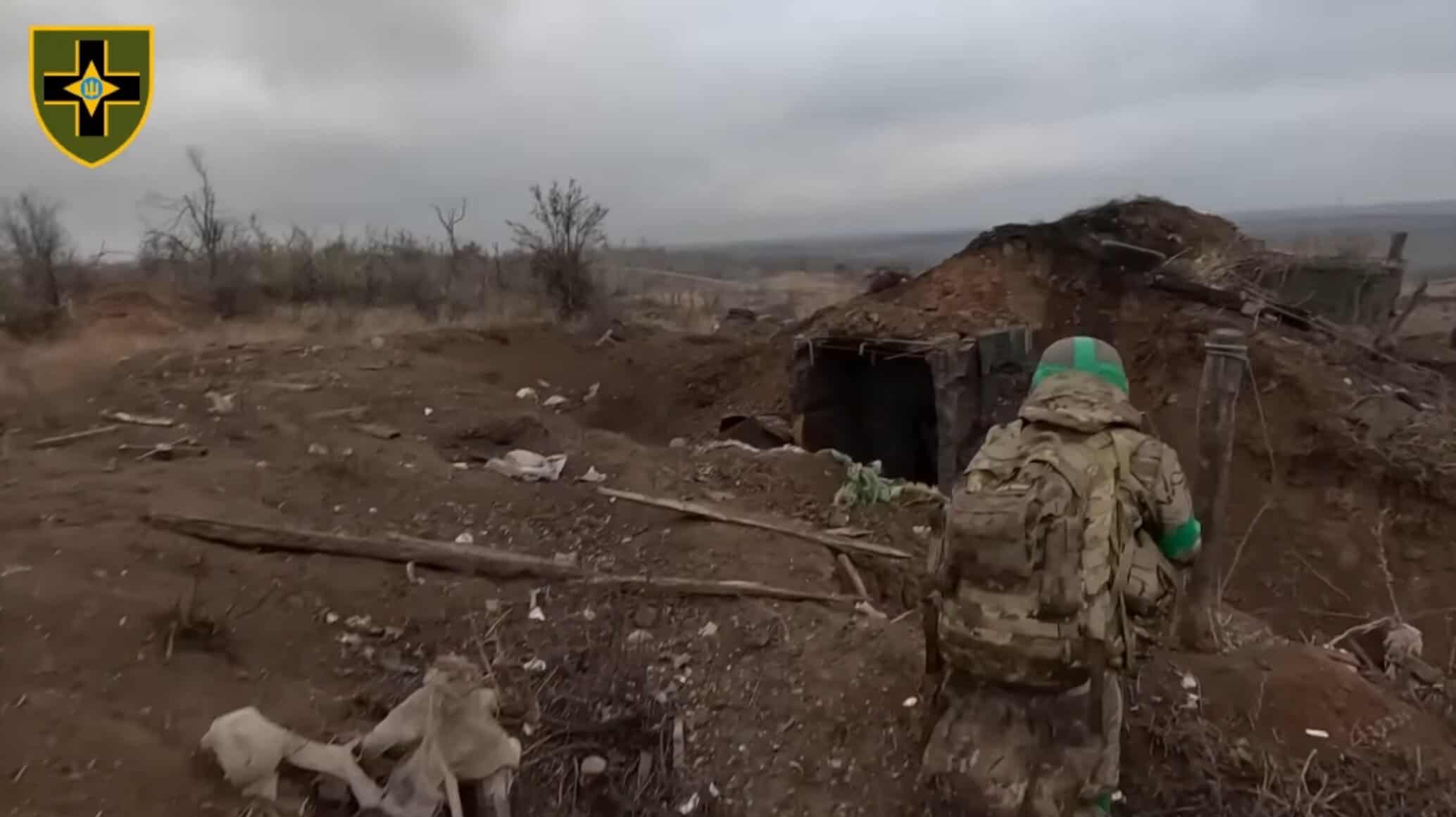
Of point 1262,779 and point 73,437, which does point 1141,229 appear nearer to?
point 1262,779

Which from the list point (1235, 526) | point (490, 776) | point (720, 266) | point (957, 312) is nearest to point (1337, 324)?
point (1235, 526)

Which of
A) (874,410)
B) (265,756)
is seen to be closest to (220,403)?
(265,756)

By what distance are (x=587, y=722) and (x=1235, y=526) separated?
22.9 ft

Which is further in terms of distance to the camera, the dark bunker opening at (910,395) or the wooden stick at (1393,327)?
the wooden stick at (1393,327)

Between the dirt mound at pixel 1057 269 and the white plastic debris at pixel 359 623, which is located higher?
the dirt mound at pixel 1057 269

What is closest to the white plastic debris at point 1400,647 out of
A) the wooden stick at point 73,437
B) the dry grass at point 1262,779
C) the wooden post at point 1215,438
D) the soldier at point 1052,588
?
the dry grass at point 1262,779

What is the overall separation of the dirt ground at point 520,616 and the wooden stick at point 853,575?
3.7 inches

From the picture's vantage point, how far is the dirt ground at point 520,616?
3652 millimetres

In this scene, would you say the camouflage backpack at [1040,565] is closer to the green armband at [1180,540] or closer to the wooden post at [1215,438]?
the green armband at [1180,540]

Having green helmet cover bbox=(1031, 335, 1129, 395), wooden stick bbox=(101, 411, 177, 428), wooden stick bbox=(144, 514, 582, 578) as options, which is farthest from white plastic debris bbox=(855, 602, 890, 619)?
wooden stick bbox=(101, 411, 177, 428)

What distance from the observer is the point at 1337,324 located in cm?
1005

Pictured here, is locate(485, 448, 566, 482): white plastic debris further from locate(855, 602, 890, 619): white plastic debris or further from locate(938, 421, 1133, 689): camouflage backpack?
locate(938, 421, 1133, 689): camouflage backpack

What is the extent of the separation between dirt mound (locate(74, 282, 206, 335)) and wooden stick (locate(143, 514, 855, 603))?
425 inches

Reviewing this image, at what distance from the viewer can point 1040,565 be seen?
321 centimetres
